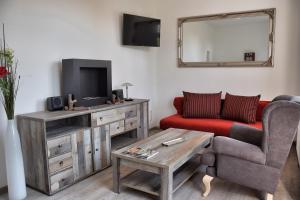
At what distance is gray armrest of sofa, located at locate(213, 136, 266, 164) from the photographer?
2.12 metres

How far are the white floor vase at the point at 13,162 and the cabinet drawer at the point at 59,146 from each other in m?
0.27

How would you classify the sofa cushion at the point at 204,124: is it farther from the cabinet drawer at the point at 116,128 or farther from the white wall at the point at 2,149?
the white wall at the point at 2,149

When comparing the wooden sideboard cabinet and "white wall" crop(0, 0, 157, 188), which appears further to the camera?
"white wall" crop(0, 0, 157, 188)

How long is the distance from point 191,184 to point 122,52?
2.33 m

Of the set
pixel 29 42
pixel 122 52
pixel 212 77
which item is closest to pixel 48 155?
pixel 29 42

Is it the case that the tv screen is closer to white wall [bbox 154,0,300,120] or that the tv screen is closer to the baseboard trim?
white wall [bbox 154,0,300,120]

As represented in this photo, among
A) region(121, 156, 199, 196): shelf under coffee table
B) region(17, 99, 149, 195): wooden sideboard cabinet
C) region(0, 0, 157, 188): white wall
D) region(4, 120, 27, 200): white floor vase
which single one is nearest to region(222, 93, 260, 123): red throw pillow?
region(121, 156, 199, 196): shelf under coffee table

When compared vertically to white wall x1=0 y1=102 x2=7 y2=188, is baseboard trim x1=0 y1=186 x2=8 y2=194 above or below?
below

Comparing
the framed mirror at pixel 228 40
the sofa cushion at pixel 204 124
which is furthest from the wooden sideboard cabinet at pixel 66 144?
the framed mirror at pixel 228 40

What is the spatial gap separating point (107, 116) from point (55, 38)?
1110 mm

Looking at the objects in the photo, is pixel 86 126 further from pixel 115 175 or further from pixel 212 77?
pixel 212 77

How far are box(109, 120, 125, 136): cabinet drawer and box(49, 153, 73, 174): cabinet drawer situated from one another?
0.68 metres

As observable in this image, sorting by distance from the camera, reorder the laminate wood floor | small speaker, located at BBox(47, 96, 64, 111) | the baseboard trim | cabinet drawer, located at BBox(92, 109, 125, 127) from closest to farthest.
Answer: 1. the laminate wood floor
2. the baseboard trim
3. small speaker, located at BBox(47, 96, 64, 111)
4. cabinet drawer, located at BBox(92, 109, 125, 127)

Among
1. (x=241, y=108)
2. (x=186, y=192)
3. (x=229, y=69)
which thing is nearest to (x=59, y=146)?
(x=186, y=192)
